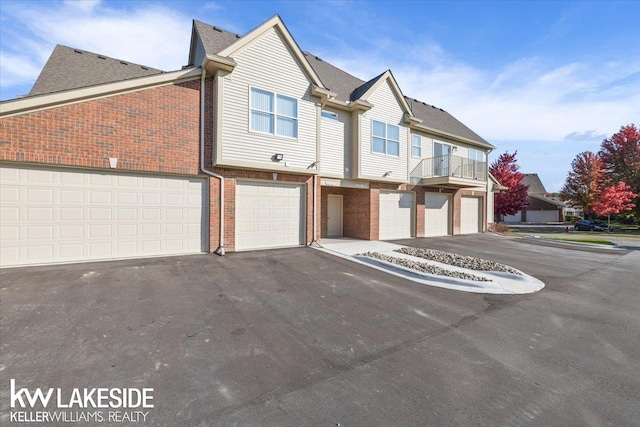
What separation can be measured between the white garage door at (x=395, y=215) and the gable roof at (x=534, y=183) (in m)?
52.0

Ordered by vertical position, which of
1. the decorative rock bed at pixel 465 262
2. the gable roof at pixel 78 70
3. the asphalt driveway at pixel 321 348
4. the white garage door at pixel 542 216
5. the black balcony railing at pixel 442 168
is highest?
the gable roof at pixel 78 70

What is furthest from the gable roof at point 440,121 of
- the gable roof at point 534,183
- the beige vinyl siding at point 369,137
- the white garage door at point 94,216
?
the gable roof at point 534,183

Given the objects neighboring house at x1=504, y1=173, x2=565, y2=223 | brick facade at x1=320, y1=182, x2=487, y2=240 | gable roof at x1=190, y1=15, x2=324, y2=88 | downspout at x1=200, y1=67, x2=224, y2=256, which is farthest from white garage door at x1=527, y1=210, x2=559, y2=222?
downspout at x1=200, y1=67, x2=224, y2=256

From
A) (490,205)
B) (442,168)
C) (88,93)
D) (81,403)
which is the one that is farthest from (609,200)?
(88,93)

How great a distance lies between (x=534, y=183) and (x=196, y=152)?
65821 mm

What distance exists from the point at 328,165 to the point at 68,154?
8.66m

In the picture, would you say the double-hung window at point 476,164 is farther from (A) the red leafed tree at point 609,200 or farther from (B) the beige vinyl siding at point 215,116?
(A) the red leafed tree at point 609,200

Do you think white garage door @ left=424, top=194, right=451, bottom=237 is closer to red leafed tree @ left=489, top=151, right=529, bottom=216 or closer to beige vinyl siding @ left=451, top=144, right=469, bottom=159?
beige vinyl siding @ left=451, top=144, right=469, bottom=159

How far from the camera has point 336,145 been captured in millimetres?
12312

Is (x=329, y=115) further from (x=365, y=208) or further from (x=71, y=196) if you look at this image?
(x=71, y=196)

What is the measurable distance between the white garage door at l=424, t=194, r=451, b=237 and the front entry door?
205 inches

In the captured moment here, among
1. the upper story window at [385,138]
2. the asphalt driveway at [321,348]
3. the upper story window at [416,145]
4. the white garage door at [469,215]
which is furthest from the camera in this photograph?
the white garage door at [469,215]

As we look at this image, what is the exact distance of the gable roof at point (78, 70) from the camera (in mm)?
8867

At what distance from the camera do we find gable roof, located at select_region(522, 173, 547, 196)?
52.8 metres
